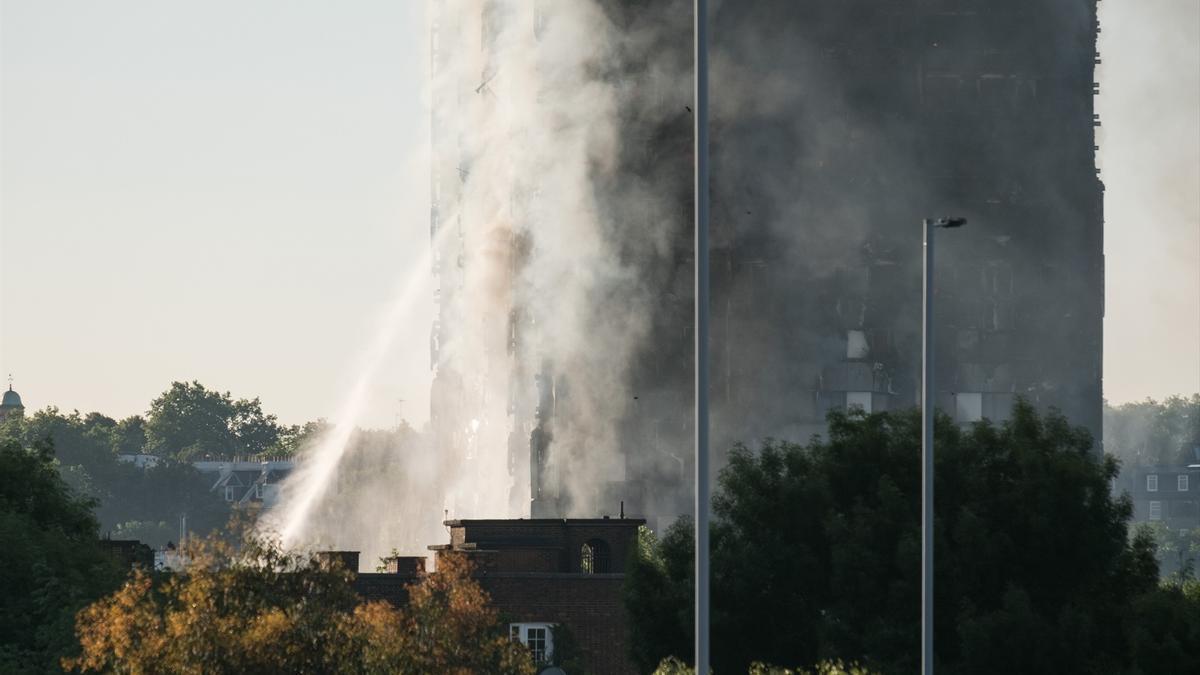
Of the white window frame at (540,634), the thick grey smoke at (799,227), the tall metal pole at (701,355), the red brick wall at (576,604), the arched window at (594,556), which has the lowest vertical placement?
the white window frame at (540,634)

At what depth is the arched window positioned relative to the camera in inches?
3492

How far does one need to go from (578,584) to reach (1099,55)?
68.5 metres

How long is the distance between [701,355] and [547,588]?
156 ft

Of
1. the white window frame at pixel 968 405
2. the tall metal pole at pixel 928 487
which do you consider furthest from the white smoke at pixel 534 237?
the tall metal pole at pixel 928 487

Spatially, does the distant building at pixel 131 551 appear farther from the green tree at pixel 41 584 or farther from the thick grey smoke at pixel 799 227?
the thick grey smoke at pixel 799 227

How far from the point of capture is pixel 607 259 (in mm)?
135000

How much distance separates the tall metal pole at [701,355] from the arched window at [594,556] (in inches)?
2114

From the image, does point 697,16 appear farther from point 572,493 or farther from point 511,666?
point 572,493

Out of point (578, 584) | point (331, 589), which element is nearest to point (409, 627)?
point (331, 589)

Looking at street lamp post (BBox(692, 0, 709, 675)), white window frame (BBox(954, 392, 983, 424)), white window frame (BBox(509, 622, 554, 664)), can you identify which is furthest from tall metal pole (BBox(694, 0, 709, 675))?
white window frame (BBox(954, 392, 983, 424))

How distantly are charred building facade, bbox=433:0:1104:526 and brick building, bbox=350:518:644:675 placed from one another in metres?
43.5

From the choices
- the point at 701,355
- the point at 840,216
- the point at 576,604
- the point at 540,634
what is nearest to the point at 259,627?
the point at 701,355

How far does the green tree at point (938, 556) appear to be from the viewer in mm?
53875

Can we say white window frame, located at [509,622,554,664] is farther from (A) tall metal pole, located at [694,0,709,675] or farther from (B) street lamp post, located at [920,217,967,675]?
(A) tall metal pole, located at [694,0,709,675]
